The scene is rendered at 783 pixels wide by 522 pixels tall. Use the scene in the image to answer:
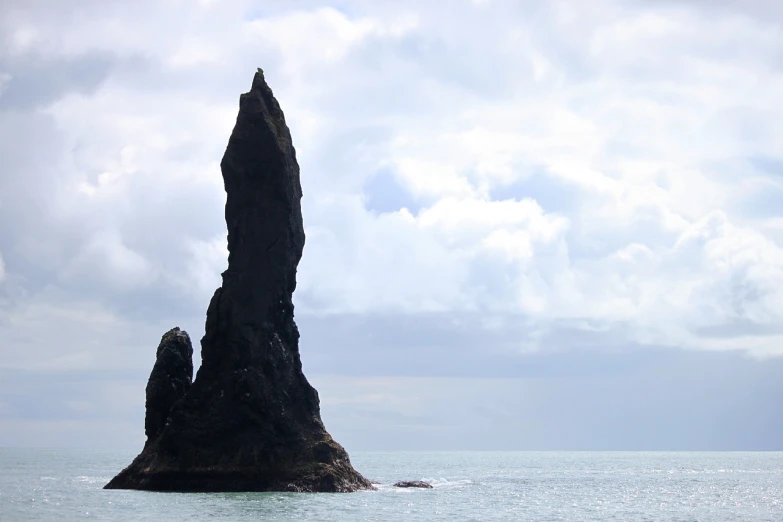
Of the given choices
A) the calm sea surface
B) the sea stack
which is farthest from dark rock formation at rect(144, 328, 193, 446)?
the calm sea surface

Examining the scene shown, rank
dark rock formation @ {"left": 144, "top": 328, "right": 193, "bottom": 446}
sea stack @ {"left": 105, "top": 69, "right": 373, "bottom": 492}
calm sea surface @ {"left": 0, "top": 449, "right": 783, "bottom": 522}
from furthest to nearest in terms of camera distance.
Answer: dark rock formation @ {"left": 144, "top": 328, "right": 193, "bottom": 446} → sea stack @ {"left": 105, "top": 69, "right": 373, "bottom": 492} → calm sea surface @ {"left": 0, "top": 449, "right": 783, "bottom": 522}

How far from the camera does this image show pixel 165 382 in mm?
72250

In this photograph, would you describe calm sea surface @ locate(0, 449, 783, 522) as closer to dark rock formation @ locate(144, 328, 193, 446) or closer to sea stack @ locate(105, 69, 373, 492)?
sea stack @ locate(105, 69, 373, 492)

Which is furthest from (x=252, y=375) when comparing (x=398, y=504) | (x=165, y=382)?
(x=398, y=504)

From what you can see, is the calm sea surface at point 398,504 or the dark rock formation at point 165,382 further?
the dark rock formation at point 165,382

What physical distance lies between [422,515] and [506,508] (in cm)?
1010

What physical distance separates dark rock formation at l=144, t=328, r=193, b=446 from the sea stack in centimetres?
8

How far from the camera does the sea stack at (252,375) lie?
66125 mm

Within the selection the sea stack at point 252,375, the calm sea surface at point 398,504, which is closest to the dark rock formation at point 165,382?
the sea stack at point 252,375

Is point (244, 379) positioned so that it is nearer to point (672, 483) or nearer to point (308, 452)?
point (308, 452)

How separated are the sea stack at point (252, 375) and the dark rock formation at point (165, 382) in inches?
3.3

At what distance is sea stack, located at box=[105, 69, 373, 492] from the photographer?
6612 cm

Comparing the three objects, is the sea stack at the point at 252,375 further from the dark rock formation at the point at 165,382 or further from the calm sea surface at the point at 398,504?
the calm sea surface at the point at 398,504

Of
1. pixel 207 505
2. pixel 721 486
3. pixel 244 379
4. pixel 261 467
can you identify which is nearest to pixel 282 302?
pixel 244 379
